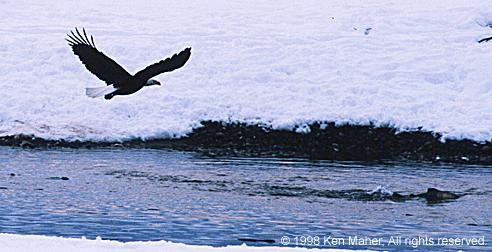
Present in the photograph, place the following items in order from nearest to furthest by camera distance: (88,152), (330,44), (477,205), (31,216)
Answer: (31,216), (477,205), (88,152), (330,44)

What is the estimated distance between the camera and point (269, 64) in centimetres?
2183

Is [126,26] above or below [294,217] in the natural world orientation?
above

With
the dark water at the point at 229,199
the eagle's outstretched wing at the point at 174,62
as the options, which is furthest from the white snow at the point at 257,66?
the eagle's outstretched wing at the point at 174,62

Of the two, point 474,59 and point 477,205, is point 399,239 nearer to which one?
point 477,205

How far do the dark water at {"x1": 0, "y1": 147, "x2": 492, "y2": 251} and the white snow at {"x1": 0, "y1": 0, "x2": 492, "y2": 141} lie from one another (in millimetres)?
2244

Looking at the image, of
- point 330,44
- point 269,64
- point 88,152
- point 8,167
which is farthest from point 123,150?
point 330,44

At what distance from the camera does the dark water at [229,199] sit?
1080 cm

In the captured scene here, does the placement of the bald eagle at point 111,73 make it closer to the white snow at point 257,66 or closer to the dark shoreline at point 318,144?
the dark shoreline at point 318,144

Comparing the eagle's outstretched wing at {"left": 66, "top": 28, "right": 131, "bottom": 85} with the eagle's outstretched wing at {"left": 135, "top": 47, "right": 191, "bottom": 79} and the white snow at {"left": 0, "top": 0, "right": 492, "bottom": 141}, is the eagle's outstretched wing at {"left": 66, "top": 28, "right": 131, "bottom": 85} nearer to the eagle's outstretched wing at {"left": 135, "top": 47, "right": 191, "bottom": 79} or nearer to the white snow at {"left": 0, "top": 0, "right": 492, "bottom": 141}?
the eagle's outstretched wing at {"left": 135, "top": 47, "right": 191, "bottom": 79}

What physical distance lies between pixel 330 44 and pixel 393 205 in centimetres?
1080

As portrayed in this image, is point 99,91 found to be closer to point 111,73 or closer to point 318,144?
point 111,73

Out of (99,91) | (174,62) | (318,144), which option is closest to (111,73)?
(99,91)

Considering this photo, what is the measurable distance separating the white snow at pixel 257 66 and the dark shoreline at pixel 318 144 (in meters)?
0.23

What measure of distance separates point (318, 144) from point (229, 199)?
530cm
